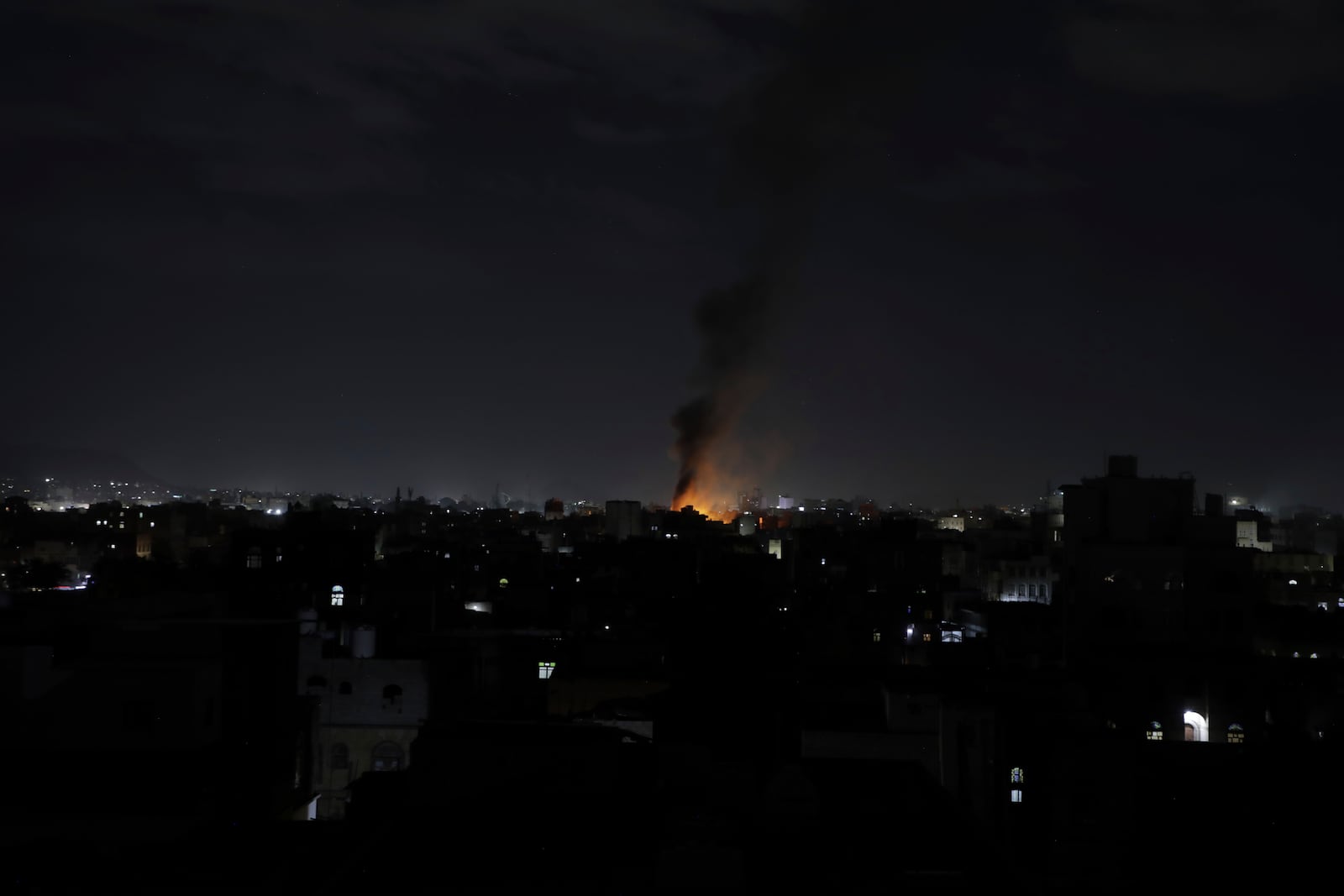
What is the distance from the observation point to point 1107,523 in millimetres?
34156

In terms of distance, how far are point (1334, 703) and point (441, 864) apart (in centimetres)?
2306

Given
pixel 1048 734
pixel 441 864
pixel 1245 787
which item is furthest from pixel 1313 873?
pixel 441 864

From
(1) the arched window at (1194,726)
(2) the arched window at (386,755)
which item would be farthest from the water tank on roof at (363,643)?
(1) the arched window at (1194,726)

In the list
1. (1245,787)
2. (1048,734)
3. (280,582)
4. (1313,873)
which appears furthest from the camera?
(280,582)

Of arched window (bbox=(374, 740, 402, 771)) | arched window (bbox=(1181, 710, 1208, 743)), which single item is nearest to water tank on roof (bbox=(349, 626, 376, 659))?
arched window (bbox=(374, 740, 402, 771))

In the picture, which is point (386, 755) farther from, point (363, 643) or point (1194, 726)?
point (1194, 726)

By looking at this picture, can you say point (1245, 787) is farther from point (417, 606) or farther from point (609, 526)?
point (609, 526)

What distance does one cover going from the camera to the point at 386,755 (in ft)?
68.9

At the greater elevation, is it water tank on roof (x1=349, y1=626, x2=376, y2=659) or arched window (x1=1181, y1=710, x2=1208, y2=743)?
water tank on roof (x1=349, y1=626, x2=376, y2=659)

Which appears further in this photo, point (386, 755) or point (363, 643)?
point (363, 643)

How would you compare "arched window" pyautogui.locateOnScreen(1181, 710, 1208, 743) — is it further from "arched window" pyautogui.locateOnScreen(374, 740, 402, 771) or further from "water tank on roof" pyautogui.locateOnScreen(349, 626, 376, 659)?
"water tank on roof" pyautogui.locateOnScreen(349, 626, 376, 659)

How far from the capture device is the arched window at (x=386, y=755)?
20.8 metres

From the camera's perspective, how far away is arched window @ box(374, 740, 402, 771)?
20.8 metres

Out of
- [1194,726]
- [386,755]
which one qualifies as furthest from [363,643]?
[1194,726]
